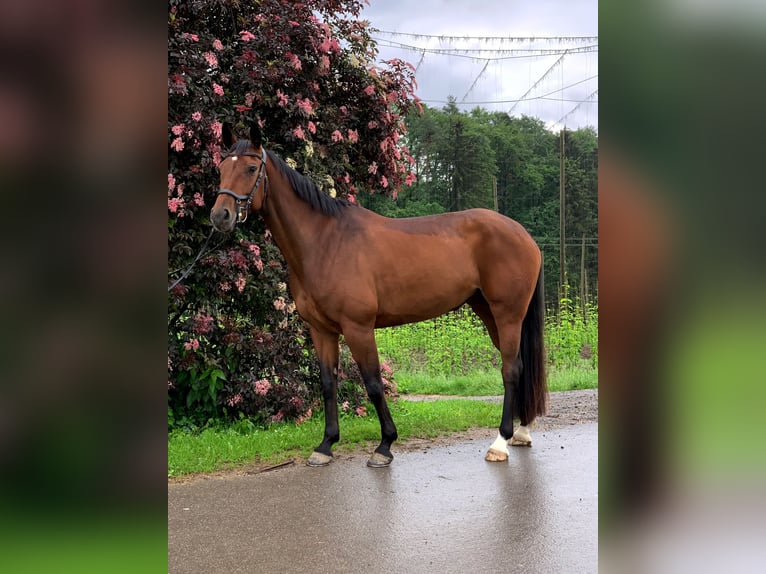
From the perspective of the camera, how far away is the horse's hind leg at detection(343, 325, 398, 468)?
172 inches

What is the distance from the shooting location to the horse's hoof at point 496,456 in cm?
441

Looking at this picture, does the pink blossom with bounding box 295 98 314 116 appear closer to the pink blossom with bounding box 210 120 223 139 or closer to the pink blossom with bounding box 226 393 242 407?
the pink blossom with bounding box 210 120 223 139

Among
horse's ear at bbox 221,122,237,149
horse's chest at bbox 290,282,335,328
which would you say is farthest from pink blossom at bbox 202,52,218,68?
horse's chest at bbox 290,282,335,328

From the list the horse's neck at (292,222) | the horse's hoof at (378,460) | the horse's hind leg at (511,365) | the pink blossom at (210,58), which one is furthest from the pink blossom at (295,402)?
the pink blossom at (210,58)

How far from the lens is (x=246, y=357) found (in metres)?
5.45

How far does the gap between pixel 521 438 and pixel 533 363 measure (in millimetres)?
590

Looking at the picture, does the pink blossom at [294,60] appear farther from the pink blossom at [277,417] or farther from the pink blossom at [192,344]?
the pink blossom at [277,417]

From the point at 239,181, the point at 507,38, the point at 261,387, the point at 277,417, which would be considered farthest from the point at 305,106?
the point at 507,38

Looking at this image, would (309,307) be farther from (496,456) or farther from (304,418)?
(496,456)

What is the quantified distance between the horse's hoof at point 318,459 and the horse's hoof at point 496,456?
3.68ft

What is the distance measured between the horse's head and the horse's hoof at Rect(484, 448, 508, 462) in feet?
7.70
